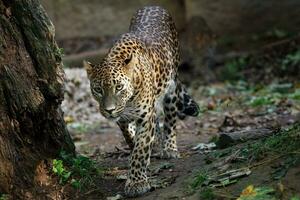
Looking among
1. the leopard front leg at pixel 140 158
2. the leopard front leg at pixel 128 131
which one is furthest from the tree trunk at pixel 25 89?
the leopard front leg at pixel 128 131

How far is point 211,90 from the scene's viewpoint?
16.5 meters

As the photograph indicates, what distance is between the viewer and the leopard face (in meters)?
8.25

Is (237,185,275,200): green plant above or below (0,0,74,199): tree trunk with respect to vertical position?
below

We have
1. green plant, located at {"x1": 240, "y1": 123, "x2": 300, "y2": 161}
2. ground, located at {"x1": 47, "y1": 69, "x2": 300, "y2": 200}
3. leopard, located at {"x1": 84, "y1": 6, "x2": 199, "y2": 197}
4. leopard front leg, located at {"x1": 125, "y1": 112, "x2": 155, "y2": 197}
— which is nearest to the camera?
ground, located at {"x1": 47, "y1": 69, "x2": 300, "y2": 200}

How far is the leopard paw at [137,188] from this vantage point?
843cm

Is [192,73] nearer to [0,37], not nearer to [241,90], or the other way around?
[241,90]

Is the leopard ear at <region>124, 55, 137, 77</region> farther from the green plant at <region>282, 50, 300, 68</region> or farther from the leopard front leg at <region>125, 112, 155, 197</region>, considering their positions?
the green plant at <region>282, 50, 300, 68</region>

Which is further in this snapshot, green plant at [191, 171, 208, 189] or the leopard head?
the leopard head

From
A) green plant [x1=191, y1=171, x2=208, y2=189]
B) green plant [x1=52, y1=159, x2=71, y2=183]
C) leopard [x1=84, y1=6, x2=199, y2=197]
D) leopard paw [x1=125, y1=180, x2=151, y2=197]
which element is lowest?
leopard paw [x1=125, y1=180, x2=151, y2=197]

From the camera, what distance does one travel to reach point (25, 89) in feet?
26.5

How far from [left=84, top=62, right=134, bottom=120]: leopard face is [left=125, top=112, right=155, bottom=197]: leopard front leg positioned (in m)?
0.49

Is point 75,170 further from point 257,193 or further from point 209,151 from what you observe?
point 257,193

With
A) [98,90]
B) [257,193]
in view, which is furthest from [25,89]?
[257,193]

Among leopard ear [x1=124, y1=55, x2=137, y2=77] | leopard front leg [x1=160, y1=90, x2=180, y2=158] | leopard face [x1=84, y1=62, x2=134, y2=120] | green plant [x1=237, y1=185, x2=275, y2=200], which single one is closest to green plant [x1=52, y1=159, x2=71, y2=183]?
leopard face [x1=84, y1=62, x2=134, y2=120]
